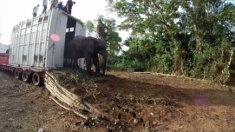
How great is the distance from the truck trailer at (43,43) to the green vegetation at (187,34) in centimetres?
614

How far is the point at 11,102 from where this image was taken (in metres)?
5.29

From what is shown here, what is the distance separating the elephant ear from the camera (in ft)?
22.7

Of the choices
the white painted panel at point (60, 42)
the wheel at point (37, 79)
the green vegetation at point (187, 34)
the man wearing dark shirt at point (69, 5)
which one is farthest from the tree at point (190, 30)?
the wheel at point (37, 79)

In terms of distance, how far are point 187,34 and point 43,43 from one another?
407 inches

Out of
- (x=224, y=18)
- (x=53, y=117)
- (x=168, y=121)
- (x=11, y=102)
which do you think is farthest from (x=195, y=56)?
(x=11, y=102)

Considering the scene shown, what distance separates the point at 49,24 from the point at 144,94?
16.8ft

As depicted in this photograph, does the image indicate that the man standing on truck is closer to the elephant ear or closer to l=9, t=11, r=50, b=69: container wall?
l=9, t=11, r=50, b=69: container wall

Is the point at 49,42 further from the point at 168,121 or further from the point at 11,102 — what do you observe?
the point at 168,121

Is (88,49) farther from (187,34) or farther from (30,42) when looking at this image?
(187,34)

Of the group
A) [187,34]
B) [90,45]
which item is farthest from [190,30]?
Result: [90,45]

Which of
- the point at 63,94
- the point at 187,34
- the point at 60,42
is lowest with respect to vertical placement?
the point at 63,94

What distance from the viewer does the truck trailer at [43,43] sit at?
23.0 feet

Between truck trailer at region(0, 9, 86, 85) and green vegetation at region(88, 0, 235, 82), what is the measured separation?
614 centimetres

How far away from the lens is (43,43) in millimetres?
7188
